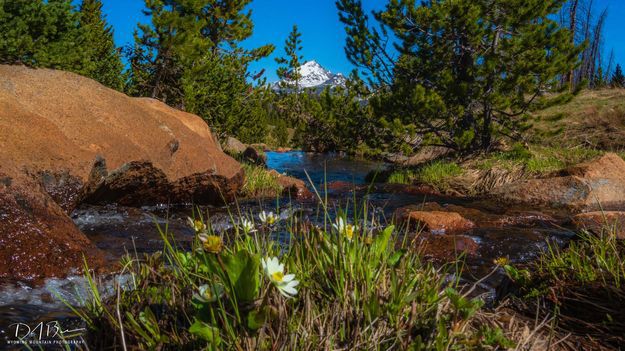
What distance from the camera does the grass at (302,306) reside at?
131 cm

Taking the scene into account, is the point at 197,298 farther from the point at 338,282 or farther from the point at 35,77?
Result: the point at 35,77

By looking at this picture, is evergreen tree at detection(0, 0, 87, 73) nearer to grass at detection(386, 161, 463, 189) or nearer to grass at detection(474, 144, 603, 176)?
grass at detection(386, 161, 463, 189)

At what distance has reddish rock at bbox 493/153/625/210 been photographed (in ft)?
27.5

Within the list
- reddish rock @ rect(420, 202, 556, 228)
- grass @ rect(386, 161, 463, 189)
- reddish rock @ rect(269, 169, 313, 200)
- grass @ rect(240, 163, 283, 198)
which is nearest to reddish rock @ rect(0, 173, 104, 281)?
reddish rock @ rect(420, 202, 556, 228)

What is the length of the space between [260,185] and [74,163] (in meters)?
4.54

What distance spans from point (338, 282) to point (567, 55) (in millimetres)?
11034

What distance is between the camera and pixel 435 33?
11.5m

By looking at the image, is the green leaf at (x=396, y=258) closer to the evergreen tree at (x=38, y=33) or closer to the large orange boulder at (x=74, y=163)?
the large orange boulder at (x=74, y=163)

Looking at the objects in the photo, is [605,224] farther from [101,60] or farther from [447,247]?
[101,60]

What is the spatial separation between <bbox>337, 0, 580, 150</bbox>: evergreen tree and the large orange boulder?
18.3ft

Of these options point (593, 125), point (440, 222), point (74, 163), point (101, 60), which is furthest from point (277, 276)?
point (593, 125)

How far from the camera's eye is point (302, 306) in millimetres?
1639

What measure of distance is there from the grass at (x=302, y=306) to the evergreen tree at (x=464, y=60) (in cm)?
930

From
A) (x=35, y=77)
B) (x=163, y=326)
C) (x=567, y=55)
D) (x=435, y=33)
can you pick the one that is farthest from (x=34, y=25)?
(x=567, y=55)
